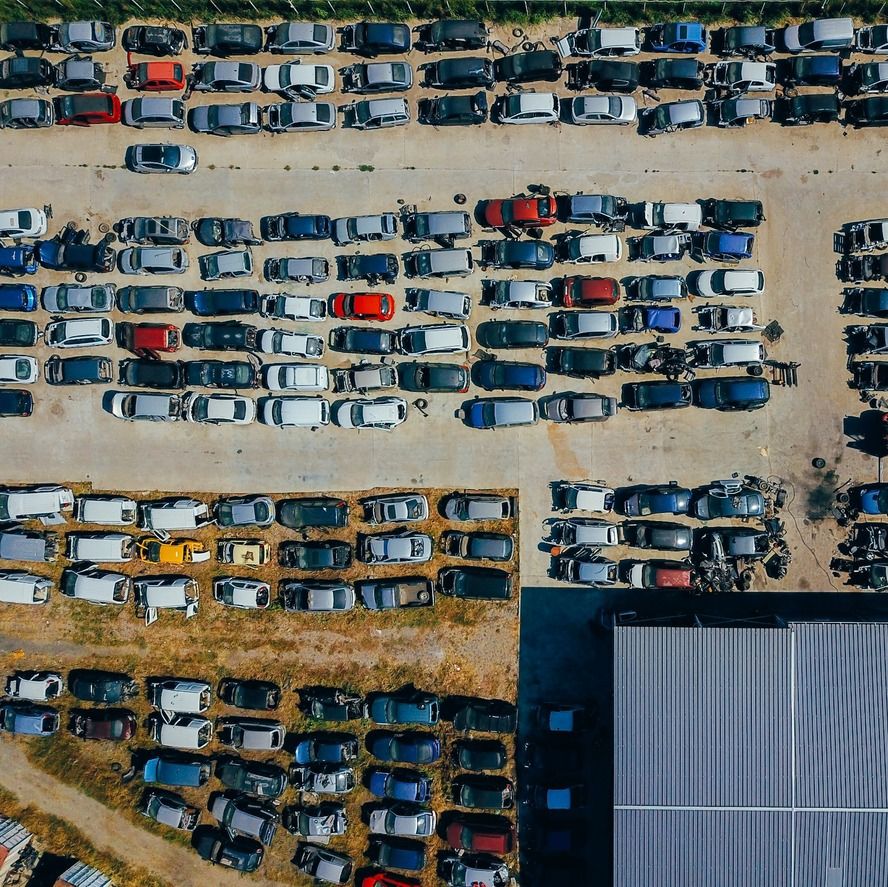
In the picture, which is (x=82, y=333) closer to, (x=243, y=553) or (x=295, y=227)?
(x=295, y=227)

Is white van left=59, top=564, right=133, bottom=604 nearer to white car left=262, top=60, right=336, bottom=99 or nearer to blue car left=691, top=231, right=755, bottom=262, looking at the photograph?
white car left=262, top=60, right=336, bottom=99

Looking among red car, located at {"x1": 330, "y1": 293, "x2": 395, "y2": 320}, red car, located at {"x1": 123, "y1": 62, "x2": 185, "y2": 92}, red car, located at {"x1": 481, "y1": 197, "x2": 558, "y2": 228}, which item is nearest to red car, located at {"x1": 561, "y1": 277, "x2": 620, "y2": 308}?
red car, located at {"x1": 481, "y1": 197, "x2": 558, "y2": 228}

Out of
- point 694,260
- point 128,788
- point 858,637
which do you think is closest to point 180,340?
point 128,788

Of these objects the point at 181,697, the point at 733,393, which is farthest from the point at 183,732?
the point at 733,393

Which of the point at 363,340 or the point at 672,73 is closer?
the point at 672,73

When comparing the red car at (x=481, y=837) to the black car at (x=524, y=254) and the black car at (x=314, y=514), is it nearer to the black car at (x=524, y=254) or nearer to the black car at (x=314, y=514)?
the black car at (x=314, y=514)

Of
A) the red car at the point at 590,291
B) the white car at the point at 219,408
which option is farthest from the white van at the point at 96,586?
the red car at the point at 590,291
